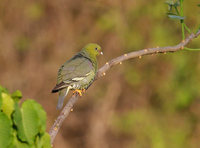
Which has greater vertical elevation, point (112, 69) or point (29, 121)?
point (29, 121)

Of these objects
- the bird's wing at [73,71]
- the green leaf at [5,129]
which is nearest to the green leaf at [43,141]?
the green leaf at [5,129]

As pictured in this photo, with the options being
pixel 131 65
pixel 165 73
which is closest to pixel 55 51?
pixel 131 65

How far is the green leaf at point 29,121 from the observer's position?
7.10 feet

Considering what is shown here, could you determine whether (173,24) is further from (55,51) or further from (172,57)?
(55,51)

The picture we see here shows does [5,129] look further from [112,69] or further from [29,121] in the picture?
[112,69]

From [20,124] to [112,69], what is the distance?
7.12 m

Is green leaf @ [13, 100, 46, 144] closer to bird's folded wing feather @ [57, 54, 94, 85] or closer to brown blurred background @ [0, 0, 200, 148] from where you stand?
bird's folded wing feather @ [57, 54, 94, 85]

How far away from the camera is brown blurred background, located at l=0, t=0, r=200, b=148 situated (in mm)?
9172

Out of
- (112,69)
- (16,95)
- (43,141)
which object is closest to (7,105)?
(16,95)

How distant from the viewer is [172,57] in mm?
9789

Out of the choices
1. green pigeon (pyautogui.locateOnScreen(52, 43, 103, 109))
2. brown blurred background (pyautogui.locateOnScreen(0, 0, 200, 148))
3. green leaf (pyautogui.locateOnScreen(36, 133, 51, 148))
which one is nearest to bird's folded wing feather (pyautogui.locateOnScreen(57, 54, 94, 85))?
green pigeon (pyautogui.locateOnScreen(52, 43, 103, 109))

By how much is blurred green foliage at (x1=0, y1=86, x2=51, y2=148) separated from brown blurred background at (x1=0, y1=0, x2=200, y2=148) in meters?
6.60

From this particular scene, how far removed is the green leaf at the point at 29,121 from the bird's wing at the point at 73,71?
89.5 inches

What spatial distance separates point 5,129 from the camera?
2.14 meters
